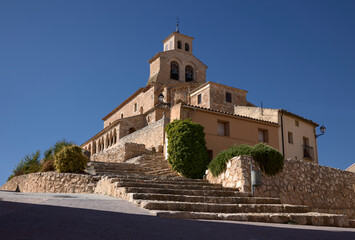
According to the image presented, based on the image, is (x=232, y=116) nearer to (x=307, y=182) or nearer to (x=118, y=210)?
(x=307, y=182)

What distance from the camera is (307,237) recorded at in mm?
5637

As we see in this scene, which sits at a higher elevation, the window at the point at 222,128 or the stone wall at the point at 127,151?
the window at the point at 222,128

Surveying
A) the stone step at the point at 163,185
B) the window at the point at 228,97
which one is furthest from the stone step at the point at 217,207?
the window at the point at 228,97

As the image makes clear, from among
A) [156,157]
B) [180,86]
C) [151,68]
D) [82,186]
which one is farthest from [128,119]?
[82,186]

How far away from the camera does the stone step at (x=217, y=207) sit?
783 centimetres

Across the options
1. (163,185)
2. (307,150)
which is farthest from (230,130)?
(163,185)

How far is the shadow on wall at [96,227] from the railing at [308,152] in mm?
21506

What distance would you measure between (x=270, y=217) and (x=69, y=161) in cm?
1073

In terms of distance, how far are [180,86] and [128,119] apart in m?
7.17

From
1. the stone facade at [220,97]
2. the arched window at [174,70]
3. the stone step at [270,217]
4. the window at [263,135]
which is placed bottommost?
the stone step at [270,217]

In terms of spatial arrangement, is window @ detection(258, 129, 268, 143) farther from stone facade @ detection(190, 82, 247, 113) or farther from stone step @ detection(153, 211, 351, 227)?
stone step @ detection(153, 211, 351, 227)

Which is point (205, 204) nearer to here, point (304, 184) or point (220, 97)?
point (304, 184)

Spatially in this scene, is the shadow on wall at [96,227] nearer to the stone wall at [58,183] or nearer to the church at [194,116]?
the stone wall at [58,183]

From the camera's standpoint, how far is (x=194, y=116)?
20141mm
